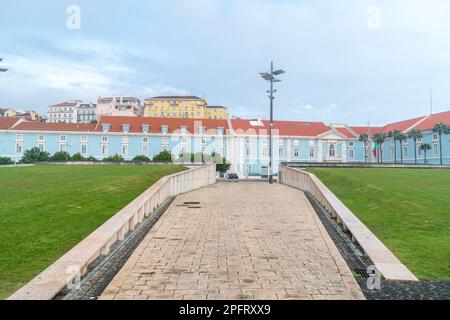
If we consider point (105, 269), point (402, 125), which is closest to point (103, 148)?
point (402, 125)

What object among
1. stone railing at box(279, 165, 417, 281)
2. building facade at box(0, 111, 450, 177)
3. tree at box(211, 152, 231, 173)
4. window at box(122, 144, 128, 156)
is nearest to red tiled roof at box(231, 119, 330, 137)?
building facade at box(0, 111, 450, 177)

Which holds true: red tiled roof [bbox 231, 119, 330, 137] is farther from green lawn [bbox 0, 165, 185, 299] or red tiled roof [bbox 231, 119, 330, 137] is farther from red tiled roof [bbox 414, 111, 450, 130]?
green lawn [bbox 0, 165, 185, 299]

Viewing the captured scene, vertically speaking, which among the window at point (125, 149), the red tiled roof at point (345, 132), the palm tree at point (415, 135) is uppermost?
the red tiled roof at point (345, 132)

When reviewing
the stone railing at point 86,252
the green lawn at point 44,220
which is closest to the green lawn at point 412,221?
the stone railing at point 86,252

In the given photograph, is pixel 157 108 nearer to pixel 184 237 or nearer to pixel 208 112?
pixel 208 112

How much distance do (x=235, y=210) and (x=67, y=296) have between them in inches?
378

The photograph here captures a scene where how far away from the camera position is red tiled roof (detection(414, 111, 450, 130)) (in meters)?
73.5

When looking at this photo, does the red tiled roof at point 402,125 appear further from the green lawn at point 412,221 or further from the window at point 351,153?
the green lawn at point 412,221

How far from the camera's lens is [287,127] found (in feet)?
286

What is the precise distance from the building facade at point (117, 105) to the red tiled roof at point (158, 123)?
57.5m

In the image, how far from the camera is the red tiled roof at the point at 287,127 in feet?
277

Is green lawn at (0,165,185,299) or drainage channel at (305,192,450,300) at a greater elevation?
green lawn at (0,165,185,299)

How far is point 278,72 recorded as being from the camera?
3069cm

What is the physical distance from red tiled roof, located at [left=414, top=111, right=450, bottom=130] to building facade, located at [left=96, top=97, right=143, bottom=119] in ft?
304
